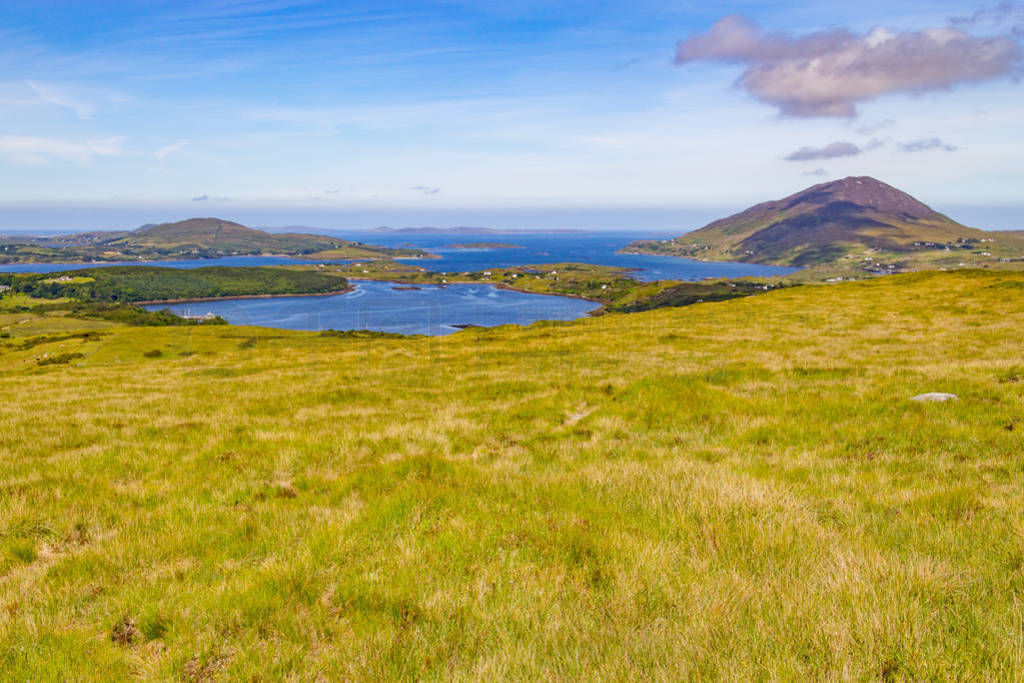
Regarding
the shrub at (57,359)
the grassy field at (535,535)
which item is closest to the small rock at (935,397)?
the grassy field at (535,535)

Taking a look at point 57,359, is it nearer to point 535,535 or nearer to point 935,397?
point 535,535

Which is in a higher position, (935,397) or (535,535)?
(935,397)

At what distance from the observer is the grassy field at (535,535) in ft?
12.6

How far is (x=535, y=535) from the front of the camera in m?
5.81

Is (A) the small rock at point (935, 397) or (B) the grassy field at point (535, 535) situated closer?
(B) the grassy field at point (535, 535)

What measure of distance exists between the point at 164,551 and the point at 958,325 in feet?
125

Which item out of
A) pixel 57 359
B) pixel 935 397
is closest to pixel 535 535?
pixel 935 397

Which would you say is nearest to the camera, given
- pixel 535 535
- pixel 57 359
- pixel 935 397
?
pixel 535 535

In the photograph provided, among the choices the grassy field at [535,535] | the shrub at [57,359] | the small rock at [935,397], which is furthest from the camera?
the shrub at [57,359]

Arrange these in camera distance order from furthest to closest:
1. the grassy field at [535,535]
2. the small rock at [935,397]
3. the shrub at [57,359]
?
the shrub at [57,359], the small rock at [935,397], the grassy field at [535,535]

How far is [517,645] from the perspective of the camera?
3.90 m

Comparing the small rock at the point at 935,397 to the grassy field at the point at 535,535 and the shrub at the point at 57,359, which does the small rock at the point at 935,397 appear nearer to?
the grassy field at the point at 535,535

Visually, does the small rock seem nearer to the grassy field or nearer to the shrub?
the grassy field

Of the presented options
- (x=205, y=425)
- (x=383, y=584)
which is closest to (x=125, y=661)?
(x=383, y=584)
